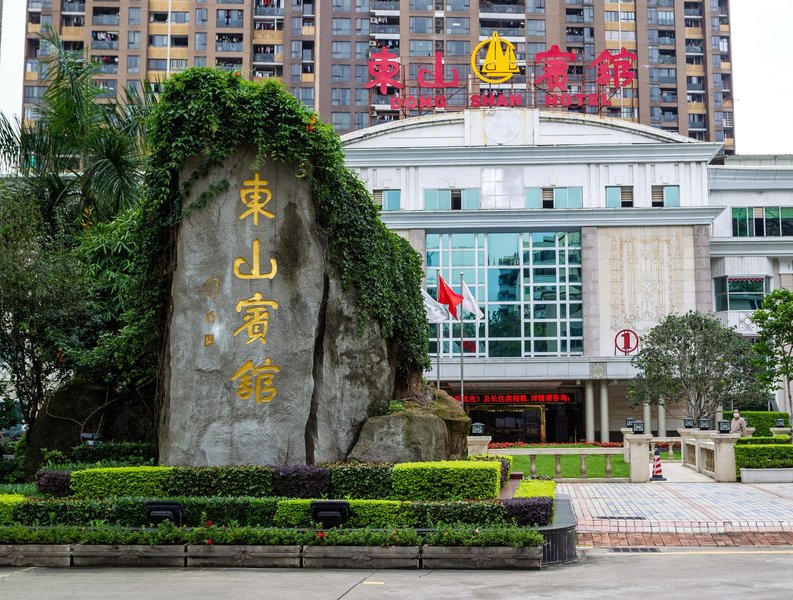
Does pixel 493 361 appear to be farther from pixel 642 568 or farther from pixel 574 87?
pixel 574 87

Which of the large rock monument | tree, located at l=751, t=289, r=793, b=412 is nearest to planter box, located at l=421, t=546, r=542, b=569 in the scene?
the large rock monument

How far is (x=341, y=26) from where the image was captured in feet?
259

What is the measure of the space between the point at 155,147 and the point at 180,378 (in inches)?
155

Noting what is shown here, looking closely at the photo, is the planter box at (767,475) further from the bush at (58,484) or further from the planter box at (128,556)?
the bush at (58,484)

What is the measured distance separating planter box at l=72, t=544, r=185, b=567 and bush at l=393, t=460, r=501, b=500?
337 centimetres

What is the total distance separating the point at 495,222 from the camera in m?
45.2

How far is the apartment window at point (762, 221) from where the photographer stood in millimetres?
48906

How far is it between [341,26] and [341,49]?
1.96 m

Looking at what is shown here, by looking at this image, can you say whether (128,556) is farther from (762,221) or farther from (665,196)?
(762,221)

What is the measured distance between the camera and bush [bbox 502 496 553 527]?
480 inches

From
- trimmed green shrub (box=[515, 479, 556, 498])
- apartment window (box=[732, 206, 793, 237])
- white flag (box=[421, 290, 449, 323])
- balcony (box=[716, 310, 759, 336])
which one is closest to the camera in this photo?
trimmed green shrub (box=[515, 479, 556, 498])

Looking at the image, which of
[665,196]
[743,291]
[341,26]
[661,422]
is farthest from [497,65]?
[341,26]

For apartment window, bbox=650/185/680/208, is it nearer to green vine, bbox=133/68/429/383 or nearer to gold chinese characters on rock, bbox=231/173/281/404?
green vine, bbox=133/68/429/383

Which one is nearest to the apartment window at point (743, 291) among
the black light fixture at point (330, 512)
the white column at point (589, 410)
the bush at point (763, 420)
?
the white column at point (589, 410)
